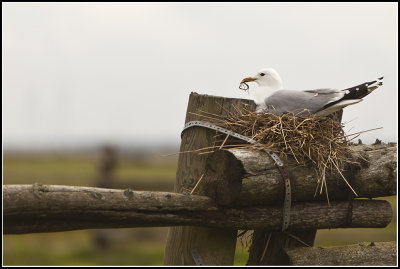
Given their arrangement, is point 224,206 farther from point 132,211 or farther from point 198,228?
point 132,211

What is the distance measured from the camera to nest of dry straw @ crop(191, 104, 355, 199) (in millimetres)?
3484

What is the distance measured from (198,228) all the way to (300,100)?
4.32ft

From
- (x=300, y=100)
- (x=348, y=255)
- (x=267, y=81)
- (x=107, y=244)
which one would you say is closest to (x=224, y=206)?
(x=348, y=255)

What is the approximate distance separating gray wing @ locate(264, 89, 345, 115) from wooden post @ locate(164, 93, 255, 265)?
42cm

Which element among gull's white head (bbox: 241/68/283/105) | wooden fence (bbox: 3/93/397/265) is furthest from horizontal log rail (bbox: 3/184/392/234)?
gull's white head (bbox: 241/68/283/105)

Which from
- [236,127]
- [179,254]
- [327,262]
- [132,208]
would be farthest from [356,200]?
[132,208]

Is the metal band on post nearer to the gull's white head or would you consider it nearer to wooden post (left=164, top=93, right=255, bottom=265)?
wooden post (left=164, top=93, right=255, bottom=265)

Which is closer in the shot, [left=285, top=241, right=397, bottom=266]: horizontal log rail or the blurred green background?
[left=285, top=241, right=397, bottom=266]: horizontal log rail

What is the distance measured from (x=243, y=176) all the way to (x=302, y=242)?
86cm

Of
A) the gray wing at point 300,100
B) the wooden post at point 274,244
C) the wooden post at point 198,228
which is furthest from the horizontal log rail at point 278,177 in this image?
the gray wing at point 300,100

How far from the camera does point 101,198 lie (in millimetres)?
2865

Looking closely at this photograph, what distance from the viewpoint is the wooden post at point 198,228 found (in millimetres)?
3494

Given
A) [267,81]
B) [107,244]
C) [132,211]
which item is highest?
[267,81]

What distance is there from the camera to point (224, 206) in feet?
10.8
